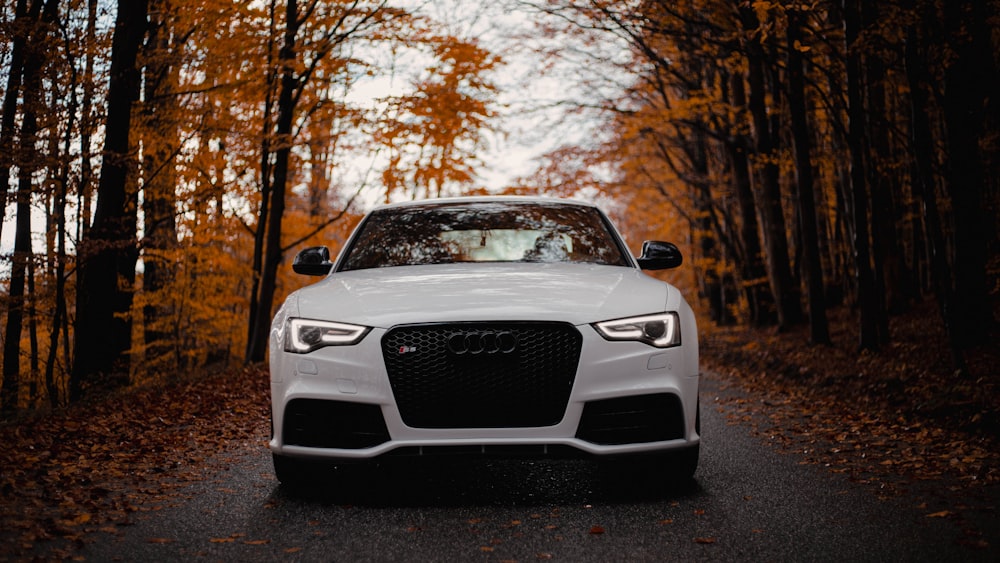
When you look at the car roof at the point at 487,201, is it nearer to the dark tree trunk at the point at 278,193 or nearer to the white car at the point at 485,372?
the white car at the point at 485,372

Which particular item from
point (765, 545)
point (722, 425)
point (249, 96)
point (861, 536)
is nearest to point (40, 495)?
point (765, 545)

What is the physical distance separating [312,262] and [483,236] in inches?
43.0

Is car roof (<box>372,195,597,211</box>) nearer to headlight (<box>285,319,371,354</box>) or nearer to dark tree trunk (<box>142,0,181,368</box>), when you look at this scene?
headlight (<box>285,319,371,354</box>)

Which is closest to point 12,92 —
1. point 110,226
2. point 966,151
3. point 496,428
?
point 110,226

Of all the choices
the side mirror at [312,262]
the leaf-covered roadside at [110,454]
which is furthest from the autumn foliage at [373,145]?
the side mirror at [312,262]

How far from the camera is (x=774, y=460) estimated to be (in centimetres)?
600

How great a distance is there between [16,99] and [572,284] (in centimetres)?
830

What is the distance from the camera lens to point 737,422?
8.02 metres

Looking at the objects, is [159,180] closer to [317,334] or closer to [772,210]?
[772,210]

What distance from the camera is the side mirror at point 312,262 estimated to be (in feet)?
18.6

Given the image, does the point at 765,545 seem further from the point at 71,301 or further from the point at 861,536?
the point at 71,301

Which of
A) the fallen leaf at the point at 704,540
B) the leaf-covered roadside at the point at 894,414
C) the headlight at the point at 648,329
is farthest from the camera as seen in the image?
the leaf-covered roadside at the point at 894,414

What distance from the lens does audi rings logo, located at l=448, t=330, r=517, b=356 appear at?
4.30 m

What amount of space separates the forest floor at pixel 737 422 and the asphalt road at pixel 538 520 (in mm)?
241
